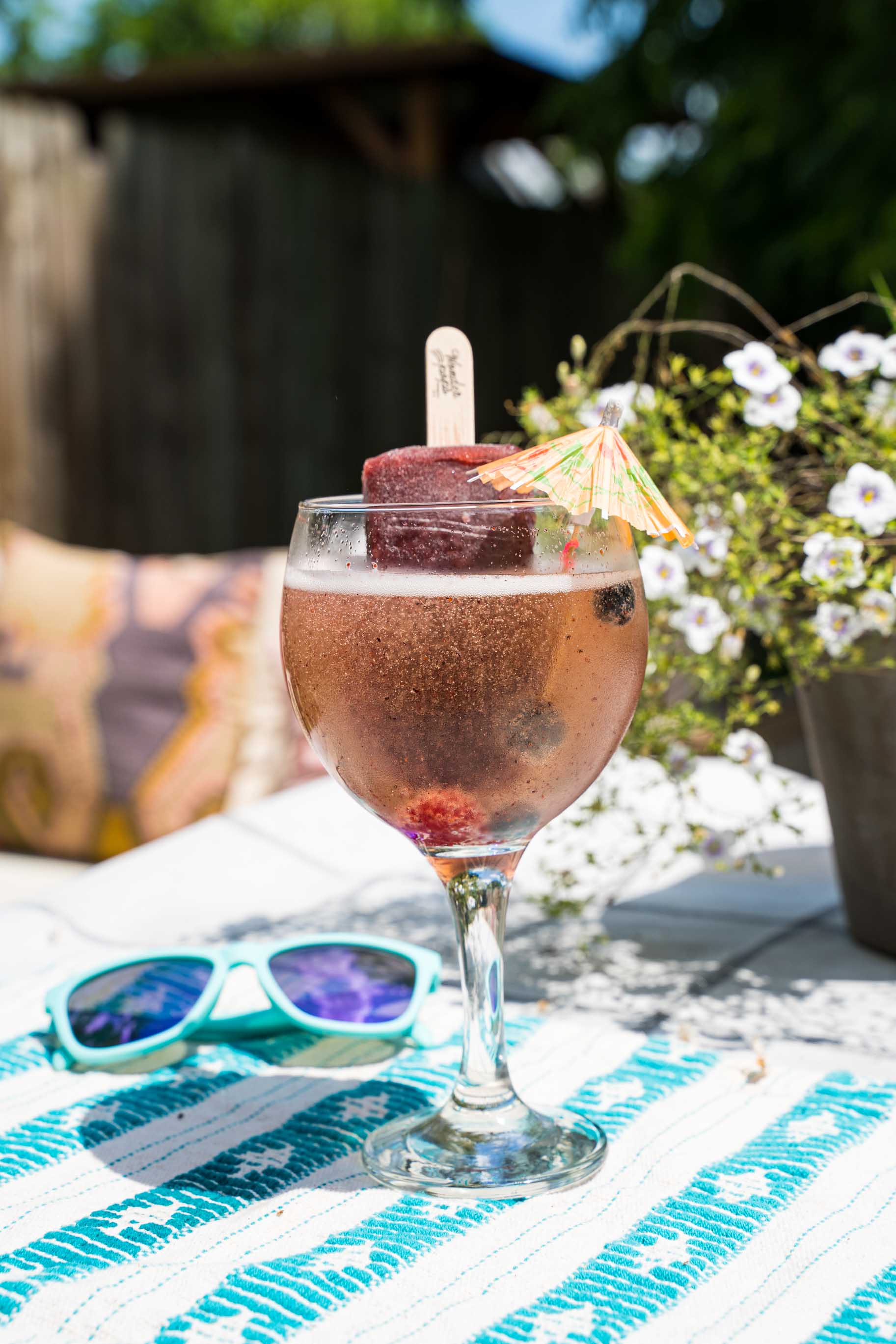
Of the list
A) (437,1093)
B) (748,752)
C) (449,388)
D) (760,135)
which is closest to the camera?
(449,388)

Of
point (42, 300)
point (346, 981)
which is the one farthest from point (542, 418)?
point (42, 300)

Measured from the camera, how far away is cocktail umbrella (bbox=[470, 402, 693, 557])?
0.81m

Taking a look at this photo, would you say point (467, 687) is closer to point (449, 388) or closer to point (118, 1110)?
point (449, 388)

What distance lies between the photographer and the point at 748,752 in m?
1.23

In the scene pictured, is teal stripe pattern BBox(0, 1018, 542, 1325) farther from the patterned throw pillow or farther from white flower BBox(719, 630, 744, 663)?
the patterned throw pillow

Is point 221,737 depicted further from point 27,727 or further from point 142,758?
point 27,727

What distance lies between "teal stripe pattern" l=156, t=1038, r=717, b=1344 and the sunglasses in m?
0.27

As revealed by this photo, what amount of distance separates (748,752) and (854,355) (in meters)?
0.37

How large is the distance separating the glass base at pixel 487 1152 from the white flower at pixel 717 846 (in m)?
0.36

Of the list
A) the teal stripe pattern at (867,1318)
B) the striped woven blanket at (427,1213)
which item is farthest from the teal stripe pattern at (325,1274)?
the teal stripe pattern at (867,1318)

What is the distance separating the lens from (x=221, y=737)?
8.65 feet

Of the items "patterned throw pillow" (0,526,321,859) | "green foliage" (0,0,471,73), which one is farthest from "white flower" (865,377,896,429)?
"green foliage" (0,0,471,73)

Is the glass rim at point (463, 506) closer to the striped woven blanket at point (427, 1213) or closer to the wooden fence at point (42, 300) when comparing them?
the striped woven blanket at point (427, 1213)

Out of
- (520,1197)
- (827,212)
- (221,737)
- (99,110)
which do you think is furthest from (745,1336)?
(99,110)
